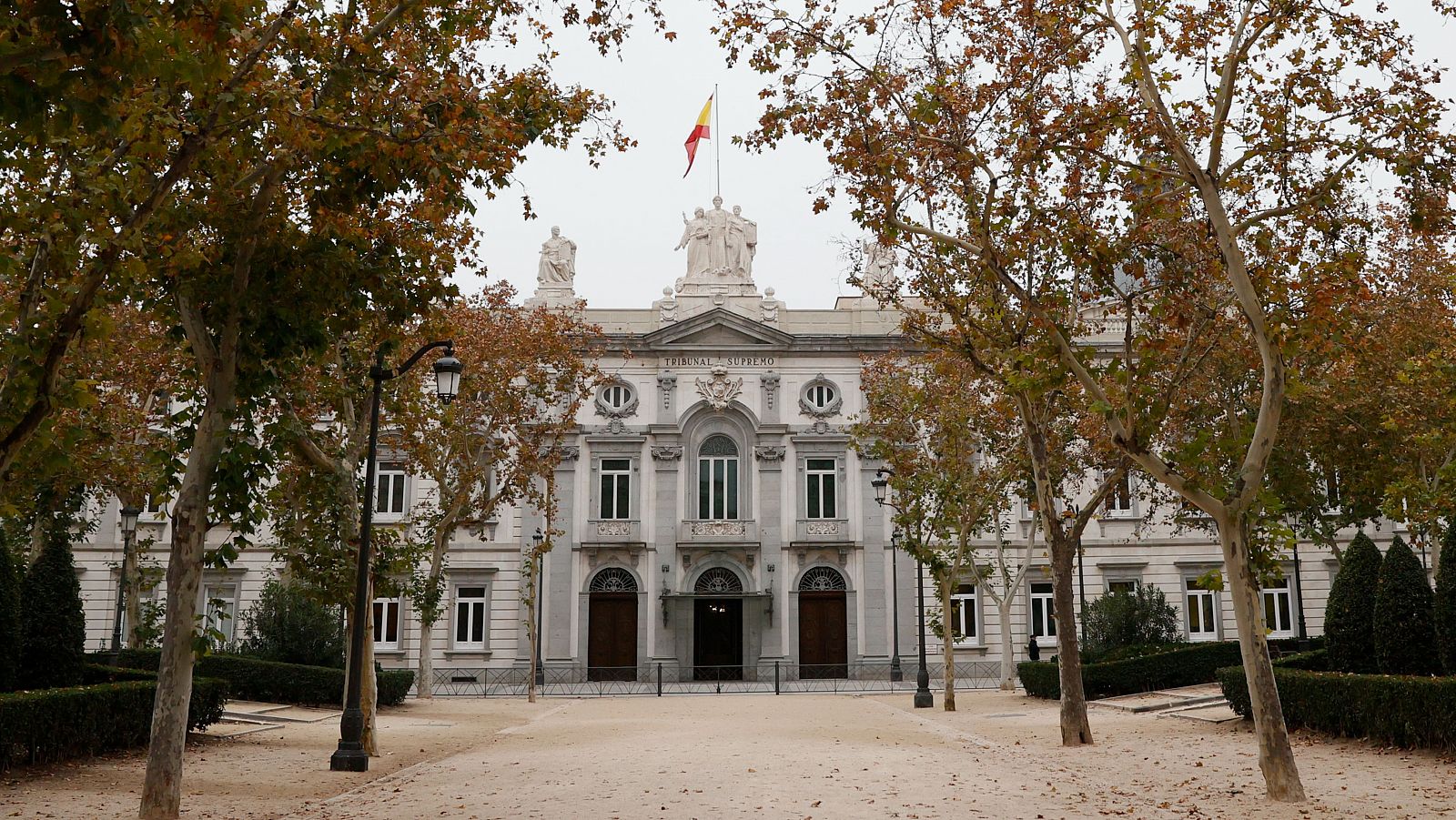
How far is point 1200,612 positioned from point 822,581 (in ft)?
42.9

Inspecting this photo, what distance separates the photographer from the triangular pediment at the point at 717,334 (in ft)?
137

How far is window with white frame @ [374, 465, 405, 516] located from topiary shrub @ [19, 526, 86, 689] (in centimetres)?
2234

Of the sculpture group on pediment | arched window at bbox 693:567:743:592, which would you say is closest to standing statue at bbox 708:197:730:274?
the sculpture group on pediment

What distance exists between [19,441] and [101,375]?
15755 mm

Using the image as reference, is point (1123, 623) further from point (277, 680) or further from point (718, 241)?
point (277, 680)

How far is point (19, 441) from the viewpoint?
770cm

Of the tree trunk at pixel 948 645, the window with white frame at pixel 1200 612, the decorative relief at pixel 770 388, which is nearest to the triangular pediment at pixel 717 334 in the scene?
the decorative relief at pixel 770 388

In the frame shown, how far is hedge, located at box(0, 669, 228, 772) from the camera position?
1355 centimetres

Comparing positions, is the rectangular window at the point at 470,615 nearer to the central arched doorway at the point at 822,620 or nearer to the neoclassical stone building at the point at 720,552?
the neoclassical stone building at the point at 720,552

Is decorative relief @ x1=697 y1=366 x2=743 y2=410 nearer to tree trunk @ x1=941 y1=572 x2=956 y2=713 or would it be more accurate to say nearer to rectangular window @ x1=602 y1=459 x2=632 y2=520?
rectangular window @ x1=602 y1=459 x2=632 y2=520

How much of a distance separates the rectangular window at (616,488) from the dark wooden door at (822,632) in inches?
272

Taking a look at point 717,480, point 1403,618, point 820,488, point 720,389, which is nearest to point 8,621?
point 1403,618

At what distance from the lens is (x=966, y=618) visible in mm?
41469

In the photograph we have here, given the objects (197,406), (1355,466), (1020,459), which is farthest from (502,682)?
(197,406)
